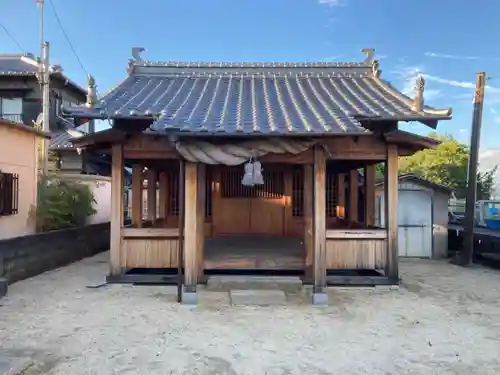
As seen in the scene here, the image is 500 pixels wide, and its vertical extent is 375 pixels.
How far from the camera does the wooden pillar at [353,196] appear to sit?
967 cm

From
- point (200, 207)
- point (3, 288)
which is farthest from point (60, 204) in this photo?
point (200, 207)

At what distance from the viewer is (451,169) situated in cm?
2398

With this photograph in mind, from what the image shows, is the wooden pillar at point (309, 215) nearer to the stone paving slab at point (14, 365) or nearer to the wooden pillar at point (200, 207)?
the wooden pillar at point (200, 207)

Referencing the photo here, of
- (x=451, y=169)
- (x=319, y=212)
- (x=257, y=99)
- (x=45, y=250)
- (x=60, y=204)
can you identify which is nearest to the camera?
(x=319, y=212)

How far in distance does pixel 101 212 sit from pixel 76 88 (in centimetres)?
852

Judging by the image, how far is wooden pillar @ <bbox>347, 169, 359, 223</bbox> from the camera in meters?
9.67

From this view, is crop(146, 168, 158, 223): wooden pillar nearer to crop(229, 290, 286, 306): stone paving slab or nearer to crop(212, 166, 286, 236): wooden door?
crop(212, 166, 286, 236): wooden door

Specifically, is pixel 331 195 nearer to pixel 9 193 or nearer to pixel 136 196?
pixel 136 196

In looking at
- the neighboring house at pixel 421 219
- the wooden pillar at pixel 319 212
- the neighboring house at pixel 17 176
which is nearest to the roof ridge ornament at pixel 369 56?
the neighboring house at pixel 421 219

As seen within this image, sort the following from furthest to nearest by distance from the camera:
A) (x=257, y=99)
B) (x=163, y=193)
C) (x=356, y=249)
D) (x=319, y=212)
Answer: (x=163, y=193) → (x=257, y=99) → (x=356, y=249) → (x=319, y=212)

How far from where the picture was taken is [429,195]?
448 inches

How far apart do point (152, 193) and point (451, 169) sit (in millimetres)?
19966

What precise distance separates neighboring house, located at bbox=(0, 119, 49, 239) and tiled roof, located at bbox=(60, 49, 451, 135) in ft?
7.86

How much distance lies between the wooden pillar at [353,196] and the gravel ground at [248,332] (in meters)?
2.80
